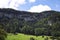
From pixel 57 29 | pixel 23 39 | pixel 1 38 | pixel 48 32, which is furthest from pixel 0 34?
pixel 57 29

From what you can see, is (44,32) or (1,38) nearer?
(1,38)

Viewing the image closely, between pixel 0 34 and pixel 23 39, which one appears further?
pixel 23 39

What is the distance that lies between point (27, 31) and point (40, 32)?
10.5 meters

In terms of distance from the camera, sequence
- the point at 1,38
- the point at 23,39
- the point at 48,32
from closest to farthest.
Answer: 1. the point at 1,38
2. the point at 23,39
3. the point at 48,32

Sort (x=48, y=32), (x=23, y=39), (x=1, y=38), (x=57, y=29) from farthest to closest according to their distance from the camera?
1. (x=57, y=29)
2. (x=48, y=32)
3. (x=23, y=39)
4. (x=1, y=38)

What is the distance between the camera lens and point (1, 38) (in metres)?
46.8

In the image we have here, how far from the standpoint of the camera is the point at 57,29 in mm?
162125

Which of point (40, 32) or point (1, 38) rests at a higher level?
point (1, 38)

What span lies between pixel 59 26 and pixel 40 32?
83.9ft

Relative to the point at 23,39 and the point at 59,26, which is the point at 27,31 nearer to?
the point at 59,26

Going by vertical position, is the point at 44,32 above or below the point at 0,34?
below

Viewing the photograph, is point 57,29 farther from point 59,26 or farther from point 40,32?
point 40,32

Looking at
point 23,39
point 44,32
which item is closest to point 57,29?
point 44,32

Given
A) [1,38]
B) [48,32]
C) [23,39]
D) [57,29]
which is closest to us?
[1,38]
